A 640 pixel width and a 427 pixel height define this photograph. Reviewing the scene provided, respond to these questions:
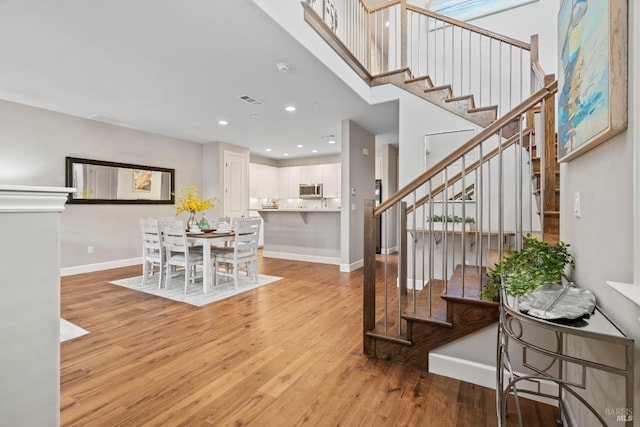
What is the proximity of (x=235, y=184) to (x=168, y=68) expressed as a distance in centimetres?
410

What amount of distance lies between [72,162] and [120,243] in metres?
1.58

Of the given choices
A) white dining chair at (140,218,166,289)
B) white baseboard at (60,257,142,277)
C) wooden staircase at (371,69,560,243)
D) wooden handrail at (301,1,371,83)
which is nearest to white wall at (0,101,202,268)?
white baseboard at (60,257,142,277)

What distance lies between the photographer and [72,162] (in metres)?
4.89

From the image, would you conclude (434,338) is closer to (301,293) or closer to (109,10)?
(301,293)

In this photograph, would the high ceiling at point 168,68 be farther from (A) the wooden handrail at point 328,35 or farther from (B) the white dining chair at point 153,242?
(B) the white dining chair at point 153,242

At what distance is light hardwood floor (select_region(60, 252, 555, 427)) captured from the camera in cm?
162

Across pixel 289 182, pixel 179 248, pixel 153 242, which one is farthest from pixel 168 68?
pixel 289 182

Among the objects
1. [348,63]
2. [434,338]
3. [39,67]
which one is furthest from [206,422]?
[39,67]

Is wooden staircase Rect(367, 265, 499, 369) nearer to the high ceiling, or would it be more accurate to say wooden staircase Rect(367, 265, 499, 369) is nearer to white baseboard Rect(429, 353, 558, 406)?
white baseboard Rect(429, 353, 558, 406)

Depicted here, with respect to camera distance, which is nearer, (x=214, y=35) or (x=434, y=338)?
(x=434, y=338)

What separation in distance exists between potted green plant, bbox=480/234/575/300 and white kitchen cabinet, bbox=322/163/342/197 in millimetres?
6806

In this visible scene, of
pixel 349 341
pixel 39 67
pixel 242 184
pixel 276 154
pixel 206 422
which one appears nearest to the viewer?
pixel 206 422

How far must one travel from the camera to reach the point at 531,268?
1372 millimetres

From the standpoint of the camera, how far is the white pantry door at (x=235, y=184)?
701 centimetres
